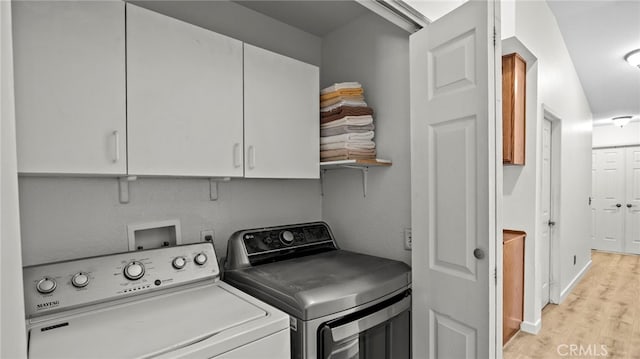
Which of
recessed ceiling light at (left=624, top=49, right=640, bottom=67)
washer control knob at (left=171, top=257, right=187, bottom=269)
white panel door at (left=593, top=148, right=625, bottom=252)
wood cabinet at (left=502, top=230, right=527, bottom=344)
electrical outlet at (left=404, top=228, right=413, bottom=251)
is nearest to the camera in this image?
washer control knob at (left=171, top=257, right=187, bottom=269)

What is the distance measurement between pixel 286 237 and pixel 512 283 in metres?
1.93

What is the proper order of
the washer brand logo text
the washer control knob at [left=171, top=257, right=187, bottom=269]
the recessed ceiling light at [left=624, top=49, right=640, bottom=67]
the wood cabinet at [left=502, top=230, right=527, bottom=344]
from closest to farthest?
the washer brand logo text → the washer control knob at [left=171, top=257, right=187, bottom=269] → the wood cabinet at [left=502, top=230, right=527, bottom=344] → the recessed ceiling light at [left=624, top=49, right=640, bottom=67]

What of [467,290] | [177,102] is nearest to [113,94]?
[177,102]

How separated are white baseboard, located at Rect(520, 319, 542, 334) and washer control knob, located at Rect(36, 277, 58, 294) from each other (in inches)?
131

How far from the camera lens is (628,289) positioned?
12.8 feet

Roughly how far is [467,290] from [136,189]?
1562 mm

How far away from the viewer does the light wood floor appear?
2510mm

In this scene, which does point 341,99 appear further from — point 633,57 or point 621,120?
point 621,120

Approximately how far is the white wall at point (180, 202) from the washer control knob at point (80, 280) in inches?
7.2

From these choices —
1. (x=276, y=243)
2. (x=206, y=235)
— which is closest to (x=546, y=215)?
(x=276, y=243)

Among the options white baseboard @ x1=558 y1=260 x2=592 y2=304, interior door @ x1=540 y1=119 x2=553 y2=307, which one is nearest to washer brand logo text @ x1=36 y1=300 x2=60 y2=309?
interior door @ x1=540 y1=119 x2=553 y2=307

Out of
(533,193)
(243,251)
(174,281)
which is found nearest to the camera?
(174,281)

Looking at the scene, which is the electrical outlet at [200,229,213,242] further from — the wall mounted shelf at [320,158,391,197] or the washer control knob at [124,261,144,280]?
the wall mounted shelf at [320,158,391,197]

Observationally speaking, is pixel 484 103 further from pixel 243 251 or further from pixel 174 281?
pixel 174 281
